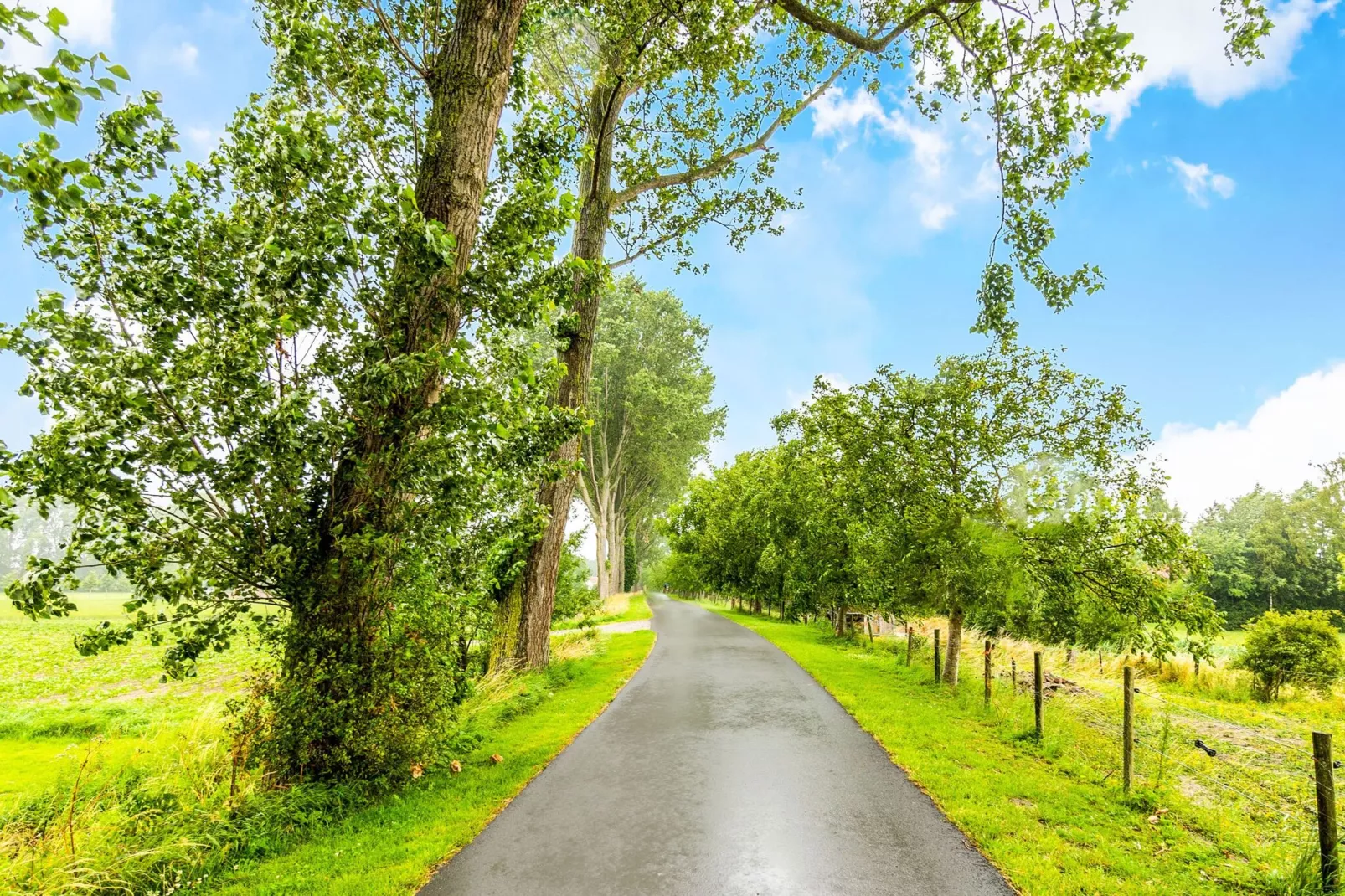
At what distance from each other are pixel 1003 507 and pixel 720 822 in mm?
8541

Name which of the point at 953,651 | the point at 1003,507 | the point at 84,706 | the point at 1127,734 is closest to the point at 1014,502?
the point at 1003,507

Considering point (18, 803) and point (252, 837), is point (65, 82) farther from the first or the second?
point (18, 803)

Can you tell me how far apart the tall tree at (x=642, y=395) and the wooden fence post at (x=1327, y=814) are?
2442cm

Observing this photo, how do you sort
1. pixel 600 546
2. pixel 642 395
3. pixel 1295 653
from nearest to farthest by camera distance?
pixel 1295 653 → pixel 642 395 → pixel 600 546

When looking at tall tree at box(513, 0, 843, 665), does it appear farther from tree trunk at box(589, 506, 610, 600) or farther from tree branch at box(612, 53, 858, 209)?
tree trunk at box(589, 506, 610, 600)

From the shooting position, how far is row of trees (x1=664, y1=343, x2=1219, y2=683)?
31.2 ft

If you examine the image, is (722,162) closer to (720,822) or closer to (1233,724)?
(720,822)

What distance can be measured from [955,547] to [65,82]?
11.5 metres

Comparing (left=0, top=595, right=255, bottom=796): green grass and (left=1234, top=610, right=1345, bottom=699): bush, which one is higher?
(left=1234, top=610, right=1345, bottom=699): bush

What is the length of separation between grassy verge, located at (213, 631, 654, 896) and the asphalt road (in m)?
0.22

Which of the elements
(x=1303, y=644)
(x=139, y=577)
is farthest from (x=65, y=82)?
(x=1303, y=644)

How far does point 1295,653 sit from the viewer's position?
1451 cm

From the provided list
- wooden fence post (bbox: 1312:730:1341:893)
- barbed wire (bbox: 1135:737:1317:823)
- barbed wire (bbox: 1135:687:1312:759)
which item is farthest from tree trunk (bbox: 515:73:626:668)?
barbed wire (bbox: 1135:687:1312:759)

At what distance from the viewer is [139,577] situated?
4164mm
